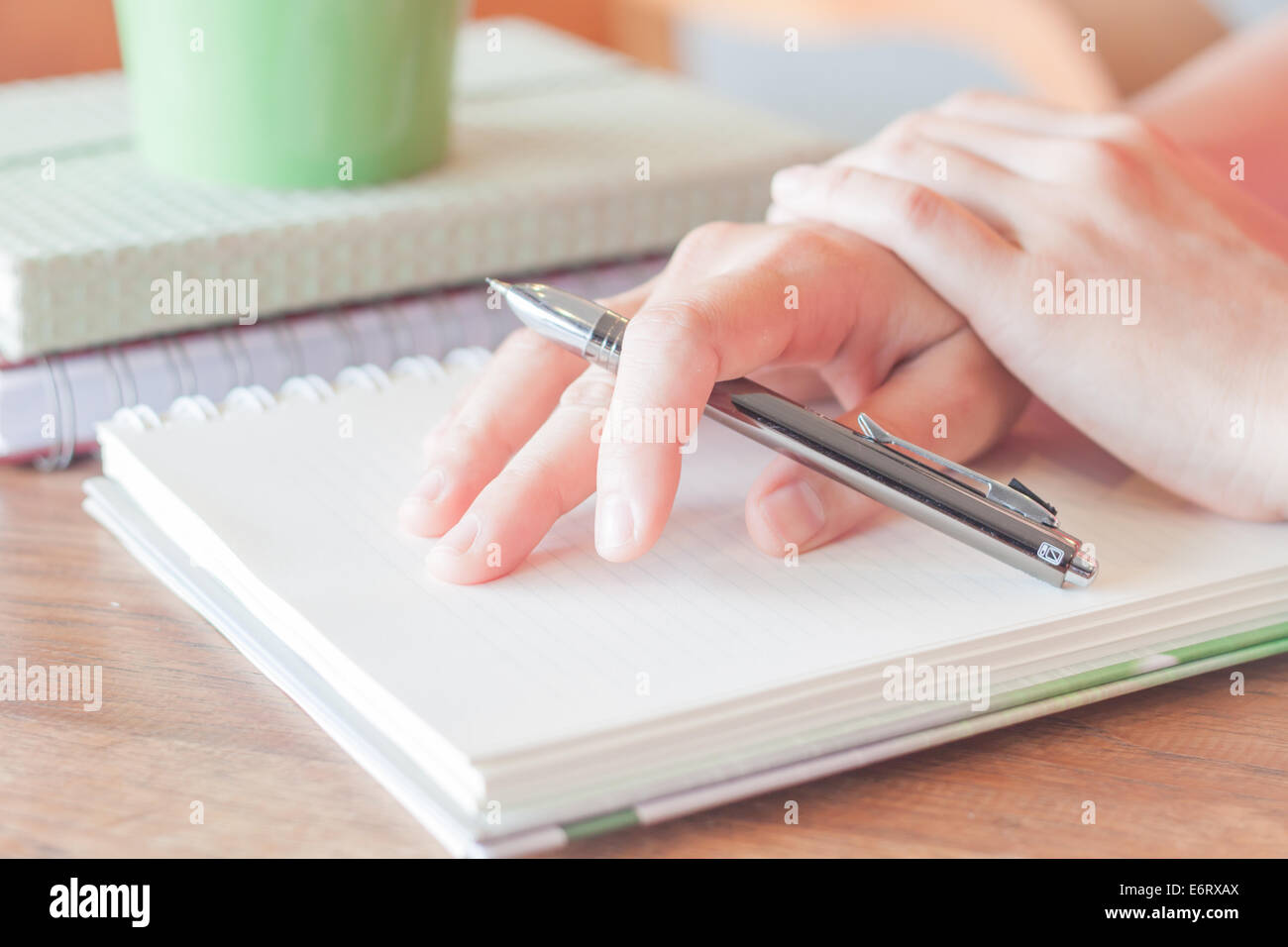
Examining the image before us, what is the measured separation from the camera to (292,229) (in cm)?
73

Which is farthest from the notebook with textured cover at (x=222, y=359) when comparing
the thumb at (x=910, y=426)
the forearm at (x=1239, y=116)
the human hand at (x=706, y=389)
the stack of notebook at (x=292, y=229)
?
the forearm at (x=1239, y=116)

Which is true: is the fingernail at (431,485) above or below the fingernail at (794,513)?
above

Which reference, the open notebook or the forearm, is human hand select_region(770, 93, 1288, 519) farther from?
the forearm

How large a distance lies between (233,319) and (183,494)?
19 centimetres

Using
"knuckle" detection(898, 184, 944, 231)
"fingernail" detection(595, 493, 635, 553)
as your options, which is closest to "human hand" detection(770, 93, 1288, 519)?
"knuckle" detection(898, 184, 944, 231)

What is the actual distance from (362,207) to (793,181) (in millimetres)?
242

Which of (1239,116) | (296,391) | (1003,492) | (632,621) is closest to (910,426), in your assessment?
(1003,492)

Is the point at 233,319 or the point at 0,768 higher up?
the point at 233,319

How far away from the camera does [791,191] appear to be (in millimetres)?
682

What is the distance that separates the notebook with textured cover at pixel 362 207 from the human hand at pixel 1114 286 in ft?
0.58

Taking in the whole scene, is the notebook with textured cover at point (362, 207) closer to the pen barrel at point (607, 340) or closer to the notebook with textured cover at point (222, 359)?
the notebook with textured cover at point (222, 359)

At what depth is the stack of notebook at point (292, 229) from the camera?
0.69 meters

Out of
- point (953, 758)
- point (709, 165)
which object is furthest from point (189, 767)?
point (709, 165)
